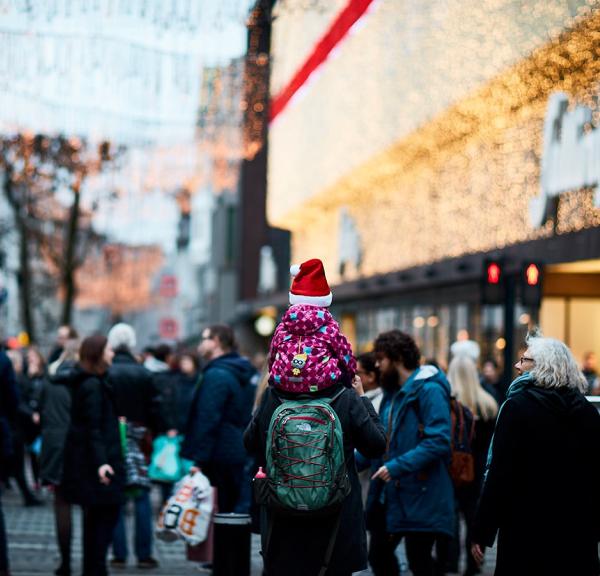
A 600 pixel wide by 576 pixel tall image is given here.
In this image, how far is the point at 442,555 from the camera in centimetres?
961

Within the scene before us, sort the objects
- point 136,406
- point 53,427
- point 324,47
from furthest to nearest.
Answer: point 324,47 < point 136,406 < point 53,427

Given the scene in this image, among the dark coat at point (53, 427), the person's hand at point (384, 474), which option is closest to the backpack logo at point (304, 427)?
the person's hand at point (384, 474)

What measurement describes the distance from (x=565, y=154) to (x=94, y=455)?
1307cm

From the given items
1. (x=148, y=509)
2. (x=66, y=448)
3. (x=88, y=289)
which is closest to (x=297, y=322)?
(x=66, y=448)

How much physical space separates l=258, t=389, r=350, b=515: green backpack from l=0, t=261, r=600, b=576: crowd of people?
1 centimetres

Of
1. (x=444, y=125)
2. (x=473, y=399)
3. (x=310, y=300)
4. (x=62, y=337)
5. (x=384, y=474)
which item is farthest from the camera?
(x=444, y=125)

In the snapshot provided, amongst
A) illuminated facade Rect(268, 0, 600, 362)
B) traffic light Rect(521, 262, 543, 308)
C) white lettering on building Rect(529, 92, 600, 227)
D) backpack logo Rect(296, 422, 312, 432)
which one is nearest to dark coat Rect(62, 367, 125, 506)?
backpack logo Rect(296, 422, 312, 432)

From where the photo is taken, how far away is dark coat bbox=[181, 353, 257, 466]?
33.6 ft

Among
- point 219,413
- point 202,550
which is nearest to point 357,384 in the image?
point 202,550

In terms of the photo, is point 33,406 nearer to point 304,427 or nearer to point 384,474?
point 384,474

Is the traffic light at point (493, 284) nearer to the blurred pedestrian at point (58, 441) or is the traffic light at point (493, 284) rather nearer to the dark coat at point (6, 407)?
the blurred pedestrian at point (58, 441)

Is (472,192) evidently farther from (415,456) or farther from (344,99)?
(415,456)

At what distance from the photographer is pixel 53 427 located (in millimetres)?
11297

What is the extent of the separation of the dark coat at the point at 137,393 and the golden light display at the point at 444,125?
9.83 m
